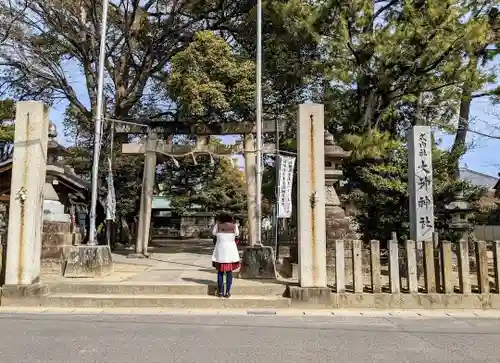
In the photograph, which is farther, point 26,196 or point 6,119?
point 6,119

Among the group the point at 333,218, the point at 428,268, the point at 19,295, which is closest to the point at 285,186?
the point at 333,218

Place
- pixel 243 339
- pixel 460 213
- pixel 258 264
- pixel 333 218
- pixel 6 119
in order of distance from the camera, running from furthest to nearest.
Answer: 1. pixel 6 119
2. pixel 460 213
3. pixel 333 218
4. pixel 258 264
5. pixel 243 339

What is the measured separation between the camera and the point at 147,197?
1630 cm

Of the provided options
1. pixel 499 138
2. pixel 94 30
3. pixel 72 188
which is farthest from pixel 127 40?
pixel 499 138

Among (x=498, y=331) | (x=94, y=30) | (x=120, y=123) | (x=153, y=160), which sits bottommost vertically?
(x=498, y=331)

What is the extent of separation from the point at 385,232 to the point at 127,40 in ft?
42.7

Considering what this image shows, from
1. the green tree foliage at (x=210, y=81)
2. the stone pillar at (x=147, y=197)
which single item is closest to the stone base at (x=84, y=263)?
the stone pillar at (x=147, y=197)

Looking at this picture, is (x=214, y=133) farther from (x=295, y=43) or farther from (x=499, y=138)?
(x=499, y=138)

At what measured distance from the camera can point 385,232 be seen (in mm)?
15406

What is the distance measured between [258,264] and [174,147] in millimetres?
7225

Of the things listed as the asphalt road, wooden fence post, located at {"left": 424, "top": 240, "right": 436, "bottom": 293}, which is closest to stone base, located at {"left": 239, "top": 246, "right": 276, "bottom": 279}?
the asphalt road

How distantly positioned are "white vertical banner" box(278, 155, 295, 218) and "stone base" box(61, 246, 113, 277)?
178 inches

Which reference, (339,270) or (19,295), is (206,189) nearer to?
(19,295)

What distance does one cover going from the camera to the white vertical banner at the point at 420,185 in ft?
37.9
